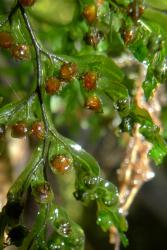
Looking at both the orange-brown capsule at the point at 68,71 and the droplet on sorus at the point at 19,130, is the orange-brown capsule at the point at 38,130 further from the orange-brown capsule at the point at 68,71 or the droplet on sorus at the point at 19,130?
the orange-brown capsule at the point at 68,71

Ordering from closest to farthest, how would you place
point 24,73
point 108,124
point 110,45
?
point 110,45
point 24,73
point 108,124

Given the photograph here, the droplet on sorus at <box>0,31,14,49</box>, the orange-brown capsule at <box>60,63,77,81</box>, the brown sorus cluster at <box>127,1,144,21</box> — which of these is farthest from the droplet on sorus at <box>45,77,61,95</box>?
the brown sorus cluster at <box>127,1,144,21</box>

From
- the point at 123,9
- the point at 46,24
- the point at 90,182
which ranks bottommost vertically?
the point at 46,24

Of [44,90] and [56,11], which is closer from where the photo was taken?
[44,90]

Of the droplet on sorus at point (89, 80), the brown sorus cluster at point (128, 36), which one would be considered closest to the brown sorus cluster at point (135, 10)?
the brown sorus cluster at point (128, 36)

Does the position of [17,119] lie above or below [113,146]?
above

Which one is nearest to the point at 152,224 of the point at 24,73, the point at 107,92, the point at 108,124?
the point at 108,124

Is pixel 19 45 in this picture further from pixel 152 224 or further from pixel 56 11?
pixel 152 224

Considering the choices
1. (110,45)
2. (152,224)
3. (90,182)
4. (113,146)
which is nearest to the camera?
(90,182)
